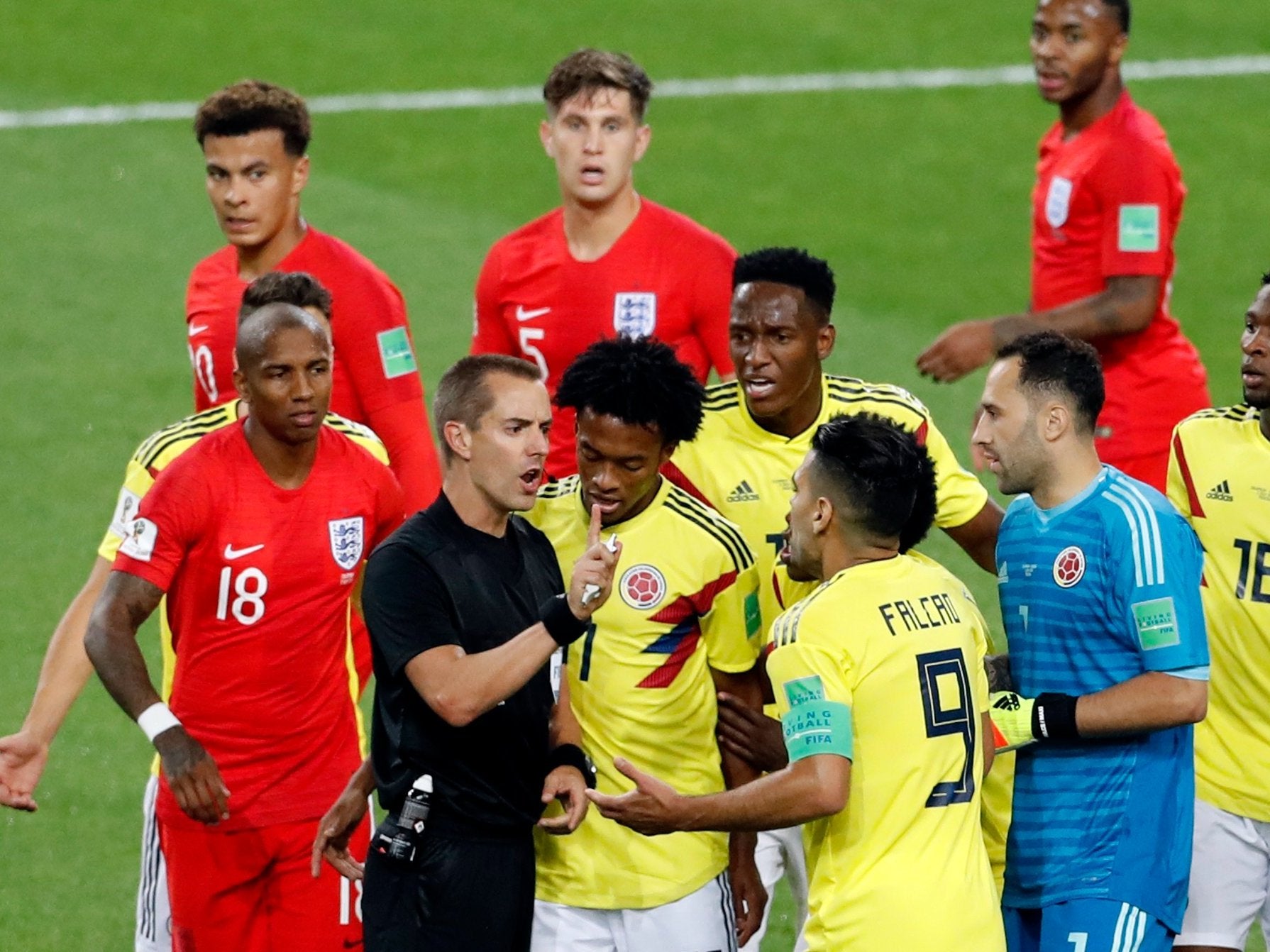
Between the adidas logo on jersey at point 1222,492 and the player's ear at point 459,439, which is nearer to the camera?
the player's ear at point 459,439

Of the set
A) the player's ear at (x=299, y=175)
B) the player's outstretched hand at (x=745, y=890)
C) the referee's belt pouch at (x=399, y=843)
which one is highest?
the player's ear at (x=299, y=175)

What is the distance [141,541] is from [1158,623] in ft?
8.99

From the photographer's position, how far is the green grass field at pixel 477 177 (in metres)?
13.1

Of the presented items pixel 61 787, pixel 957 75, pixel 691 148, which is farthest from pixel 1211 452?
pixel 957 75

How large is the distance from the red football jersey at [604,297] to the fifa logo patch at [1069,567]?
211 centimetres

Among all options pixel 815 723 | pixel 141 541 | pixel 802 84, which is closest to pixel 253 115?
pixel 141 541

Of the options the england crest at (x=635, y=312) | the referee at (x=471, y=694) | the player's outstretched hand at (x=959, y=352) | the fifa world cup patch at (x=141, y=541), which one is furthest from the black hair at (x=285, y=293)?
the player's outstretched hand at (x=959, y=352)

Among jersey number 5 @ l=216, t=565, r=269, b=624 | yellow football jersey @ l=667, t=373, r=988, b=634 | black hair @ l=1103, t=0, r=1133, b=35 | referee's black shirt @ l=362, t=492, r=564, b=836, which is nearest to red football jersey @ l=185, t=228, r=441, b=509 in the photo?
jersey number 5 @ l=216, t=565, r=269, b=624

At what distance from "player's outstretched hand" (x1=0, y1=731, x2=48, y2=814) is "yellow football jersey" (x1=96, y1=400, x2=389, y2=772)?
354mm

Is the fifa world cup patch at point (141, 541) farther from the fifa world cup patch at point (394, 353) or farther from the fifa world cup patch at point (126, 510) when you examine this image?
the fifa world cup patch at point (394, 353)

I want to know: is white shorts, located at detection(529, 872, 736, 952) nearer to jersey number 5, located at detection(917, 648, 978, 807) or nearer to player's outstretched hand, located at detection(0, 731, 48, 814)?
jersey number 5, located at detection(917, 648, 978, 807)

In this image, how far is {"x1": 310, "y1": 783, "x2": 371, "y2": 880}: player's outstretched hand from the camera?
19.0 ft

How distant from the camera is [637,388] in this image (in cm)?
580

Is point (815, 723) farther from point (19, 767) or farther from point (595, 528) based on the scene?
point (19, 767)
